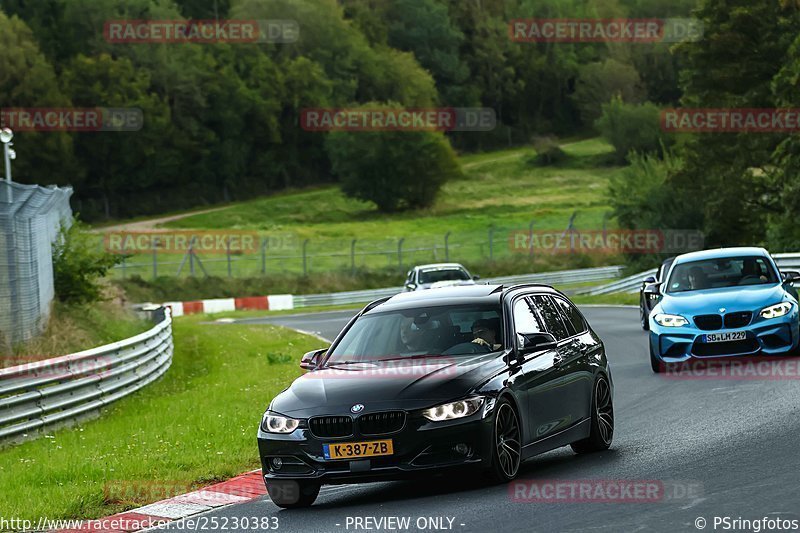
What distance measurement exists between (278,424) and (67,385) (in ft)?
25.6

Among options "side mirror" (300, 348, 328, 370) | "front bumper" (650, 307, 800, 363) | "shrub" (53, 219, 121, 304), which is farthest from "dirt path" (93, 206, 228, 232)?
"side mirror" (300, 348, 328, 370)

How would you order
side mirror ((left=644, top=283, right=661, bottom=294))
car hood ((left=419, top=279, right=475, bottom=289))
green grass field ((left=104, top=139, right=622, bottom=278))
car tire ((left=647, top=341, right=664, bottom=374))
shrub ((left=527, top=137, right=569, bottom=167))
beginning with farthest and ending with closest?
1. shrub ((left=527, top=137, right=569, bottom=167))
2. green grass field ((left=104, top=139, right=622, bottom=278))
3. car hood ((left=419, top=279, right=475, bottom=289))
4. side mirror ((left=644, top=283, right=661, bottom=294))
5. car tire ((left=647, top=341, right=664, bottom=374))

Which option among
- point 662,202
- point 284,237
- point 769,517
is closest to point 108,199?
point 284,237

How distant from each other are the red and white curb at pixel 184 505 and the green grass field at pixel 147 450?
198 millimetres

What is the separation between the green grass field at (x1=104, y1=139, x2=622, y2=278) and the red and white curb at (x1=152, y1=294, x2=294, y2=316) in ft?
20.9

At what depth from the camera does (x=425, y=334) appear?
34.9 feet

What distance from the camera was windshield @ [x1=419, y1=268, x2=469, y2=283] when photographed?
3397cm

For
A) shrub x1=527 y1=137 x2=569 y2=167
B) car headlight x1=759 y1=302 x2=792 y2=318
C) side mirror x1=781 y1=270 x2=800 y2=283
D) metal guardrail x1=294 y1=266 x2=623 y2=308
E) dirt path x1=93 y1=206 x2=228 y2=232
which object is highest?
side mirror x1=781 y1=270 x2=800 y2=283

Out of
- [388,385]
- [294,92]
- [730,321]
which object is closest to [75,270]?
[730,321]

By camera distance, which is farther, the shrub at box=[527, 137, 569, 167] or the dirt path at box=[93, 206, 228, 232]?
Answer: the shrub at box=[527, 137, 569, 167]

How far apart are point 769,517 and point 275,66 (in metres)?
120

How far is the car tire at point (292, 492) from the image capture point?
9.61 metres

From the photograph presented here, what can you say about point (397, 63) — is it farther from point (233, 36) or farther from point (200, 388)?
point (200, 388)

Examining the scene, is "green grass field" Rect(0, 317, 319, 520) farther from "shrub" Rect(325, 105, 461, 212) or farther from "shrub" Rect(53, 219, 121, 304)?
"shrub" Rect(325, 105, 461, 212)
